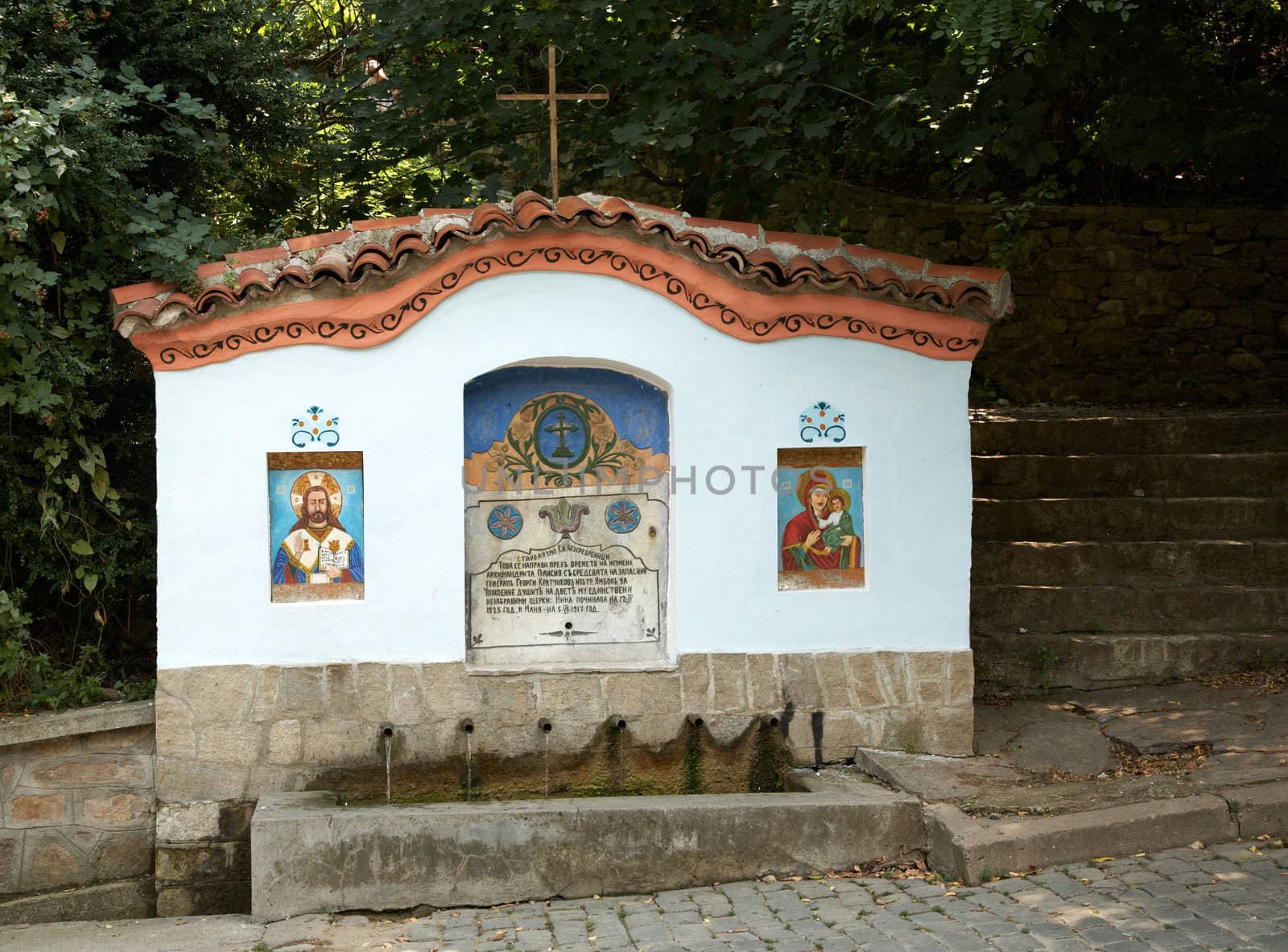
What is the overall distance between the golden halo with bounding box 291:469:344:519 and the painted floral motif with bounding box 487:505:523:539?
712 mm

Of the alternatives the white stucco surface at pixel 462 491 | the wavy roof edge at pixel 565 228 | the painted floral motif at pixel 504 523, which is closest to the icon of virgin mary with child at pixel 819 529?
the white stucco surface at pixel 462 491

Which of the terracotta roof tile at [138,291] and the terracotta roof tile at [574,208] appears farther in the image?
the terracotta roof tile at [574,208]

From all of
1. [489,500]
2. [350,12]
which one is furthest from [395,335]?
[350,12]

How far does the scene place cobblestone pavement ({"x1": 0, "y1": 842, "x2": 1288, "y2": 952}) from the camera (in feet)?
14.1

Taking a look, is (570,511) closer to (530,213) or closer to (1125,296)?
(530,213)

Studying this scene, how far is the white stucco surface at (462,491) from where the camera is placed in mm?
5500

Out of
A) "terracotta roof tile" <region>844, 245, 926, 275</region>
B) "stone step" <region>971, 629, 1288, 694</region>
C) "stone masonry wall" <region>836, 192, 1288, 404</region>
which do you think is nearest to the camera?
"terracotta roof tile" <region>844, 245, 926, 275</region>

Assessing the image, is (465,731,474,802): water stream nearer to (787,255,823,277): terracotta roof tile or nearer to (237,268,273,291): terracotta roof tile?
(237,268,273,291): terracotta roof tile

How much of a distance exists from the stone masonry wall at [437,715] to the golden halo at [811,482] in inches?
30.1

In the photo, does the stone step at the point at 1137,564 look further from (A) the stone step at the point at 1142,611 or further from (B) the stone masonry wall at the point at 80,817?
(B) the stone masonry wall at the point at 80,817

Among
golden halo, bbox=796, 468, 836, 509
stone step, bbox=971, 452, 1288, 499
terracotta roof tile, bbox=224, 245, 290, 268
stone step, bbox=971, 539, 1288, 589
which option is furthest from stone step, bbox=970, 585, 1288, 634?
terracotta roof tile, bbox=224, 245, 290, 268

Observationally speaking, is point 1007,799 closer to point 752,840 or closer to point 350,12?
point 752,840

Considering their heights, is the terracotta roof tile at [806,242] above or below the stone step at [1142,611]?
above

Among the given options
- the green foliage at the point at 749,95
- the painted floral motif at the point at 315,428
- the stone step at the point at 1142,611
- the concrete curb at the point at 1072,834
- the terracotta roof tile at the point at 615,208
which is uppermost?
the green foliage at the point at 749,95
